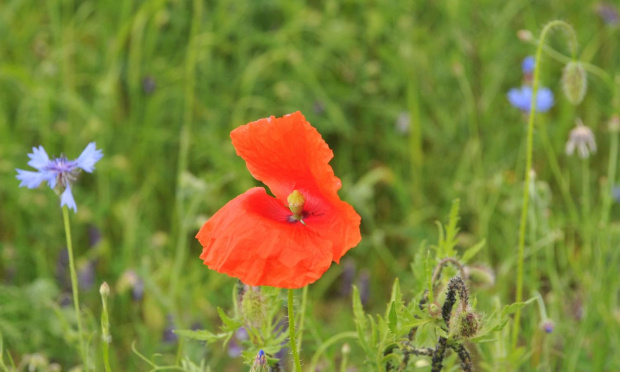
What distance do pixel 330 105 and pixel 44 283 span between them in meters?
1.17

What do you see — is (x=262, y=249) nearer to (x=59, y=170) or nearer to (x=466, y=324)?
(x=466, y=324)


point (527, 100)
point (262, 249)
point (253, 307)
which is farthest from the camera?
point (527, 100)

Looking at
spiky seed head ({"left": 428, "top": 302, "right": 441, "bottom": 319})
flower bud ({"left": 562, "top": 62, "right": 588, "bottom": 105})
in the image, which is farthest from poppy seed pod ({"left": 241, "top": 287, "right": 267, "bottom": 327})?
flower bud ({"left": 562, "top": 62, "right": 588, "bottom": 105})

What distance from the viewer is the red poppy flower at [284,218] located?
115cm

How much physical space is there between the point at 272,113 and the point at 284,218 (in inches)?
71.7

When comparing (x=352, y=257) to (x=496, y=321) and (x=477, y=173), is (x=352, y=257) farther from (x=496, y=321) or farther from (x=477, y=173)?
(x=496, y=321)

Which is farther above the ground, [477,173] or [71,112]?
[71,112]

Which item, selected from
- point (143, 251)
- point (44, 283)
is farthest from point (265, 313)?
point (143, 251)

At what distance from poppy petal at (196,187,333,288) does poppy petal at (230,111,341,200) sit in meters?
0.07

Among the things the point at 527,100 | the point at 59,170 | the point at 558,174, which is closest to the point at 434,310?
the point at 59,170

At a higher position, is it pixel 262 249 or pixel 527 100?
pixel 527 100

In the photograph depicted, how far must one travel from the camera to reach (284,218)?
51.3 inches

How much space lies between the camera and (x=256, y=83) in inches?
126

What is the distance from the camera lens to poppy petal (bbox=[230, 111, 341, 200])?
3.91 feet
